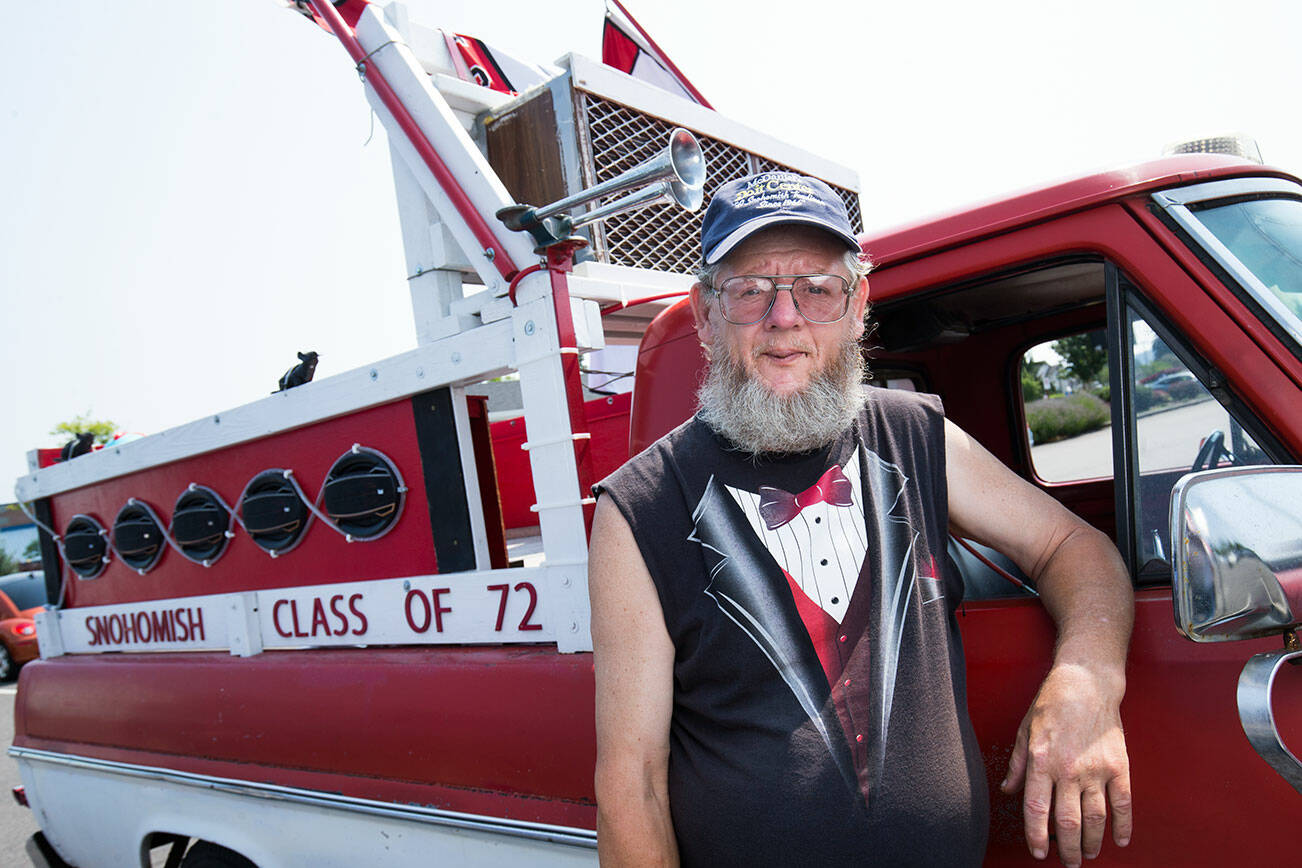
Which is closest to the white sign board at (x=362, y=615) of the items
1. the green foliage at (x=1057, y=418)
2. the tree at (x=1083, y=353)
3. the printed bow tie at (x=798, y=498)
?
the printed bow tie at (x=798, y=498)

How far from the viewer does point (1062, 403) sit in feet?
10.1

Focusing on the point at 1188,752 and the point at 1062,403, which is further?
the point at 1062,403

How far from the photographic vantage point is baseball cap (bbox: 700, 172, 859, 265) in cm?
138

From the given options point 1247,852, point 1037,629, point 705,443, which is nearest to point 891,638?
point 1037,629

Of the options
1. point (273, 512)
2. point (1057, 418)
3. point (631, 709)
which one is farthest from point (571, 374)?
point (1057, 418)

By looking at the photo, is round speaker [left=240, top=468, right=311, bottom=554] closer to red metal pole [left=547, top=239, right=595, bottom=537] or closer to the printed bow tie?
red metal pole [left=547, top=239, right=595, bottom=537]

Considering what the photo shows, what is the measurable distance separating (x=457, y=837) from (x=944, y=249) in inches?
65.9

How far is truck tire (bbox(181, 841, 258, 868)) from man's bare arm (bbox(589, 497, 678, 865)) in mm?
1823

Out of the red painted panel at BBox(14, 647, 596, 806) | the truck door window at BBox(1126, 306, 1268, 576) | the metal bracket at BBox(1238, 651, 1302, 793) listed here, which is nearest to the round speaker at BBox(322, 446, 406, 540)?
the red painted panel at BBox(14, 647, 596, 806)

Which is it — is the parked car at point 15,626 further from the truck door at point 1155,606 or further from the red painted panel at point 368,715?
the truck door at point 1155,606

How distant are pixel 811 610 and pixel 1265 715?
1.84 feet

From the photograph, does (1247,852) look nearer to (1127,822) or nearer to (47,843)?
(1127,822)

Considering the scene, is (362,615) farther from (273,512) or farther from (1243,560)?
(1243,560)

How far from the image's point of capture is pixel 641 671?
128 cm
